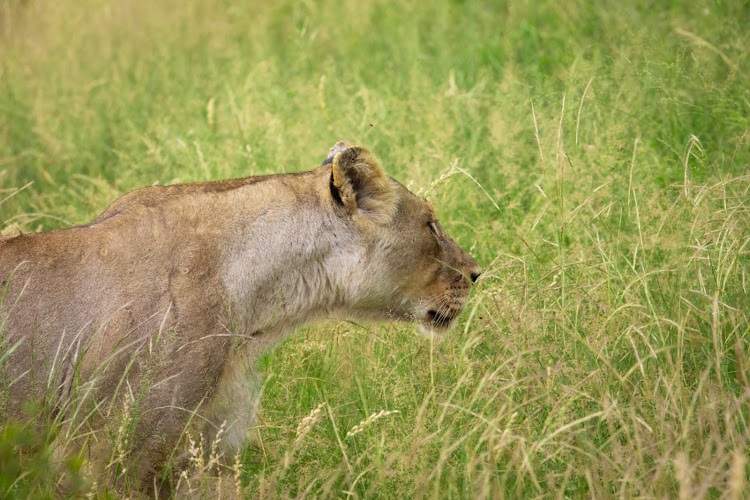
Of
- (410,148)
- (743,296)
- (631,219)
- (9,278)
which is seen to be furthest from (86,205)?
(743,296)

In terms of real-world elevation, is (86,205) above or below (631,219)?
below

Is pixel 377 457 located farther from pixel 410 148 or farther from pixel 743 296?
pixel 410 148

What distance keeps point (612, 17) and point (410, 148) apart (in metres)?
2.34

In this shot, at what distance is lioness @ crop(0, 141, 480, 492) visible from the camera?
2.96m

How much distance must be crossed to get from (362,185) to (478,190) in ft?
6.74

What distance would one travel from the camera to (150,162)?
6.26 m

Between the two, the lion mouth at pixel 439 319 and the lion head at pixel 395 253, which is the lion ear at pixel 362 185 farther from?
the lion mouth at pixel 439 319

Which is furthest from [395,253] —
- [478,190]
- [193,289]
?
[478,190]

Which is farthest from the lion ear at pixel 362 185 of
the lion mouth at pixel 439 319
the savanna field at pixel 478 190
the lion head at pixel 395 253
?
the savanna field at pixel 478 190

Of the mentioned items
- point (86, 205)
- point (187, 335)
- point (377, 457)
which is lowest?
point (86, 205)

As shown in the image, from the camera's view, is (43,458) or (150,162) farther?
(150,162)

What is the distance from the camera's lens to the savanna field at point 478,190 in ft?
9.64

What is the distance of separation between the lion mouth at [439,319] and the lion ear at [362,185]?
0.45 meters

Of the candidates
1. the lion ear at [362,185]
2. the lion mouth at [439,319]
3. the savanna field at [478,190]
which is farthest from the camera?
the lion mouth at [439,319]
